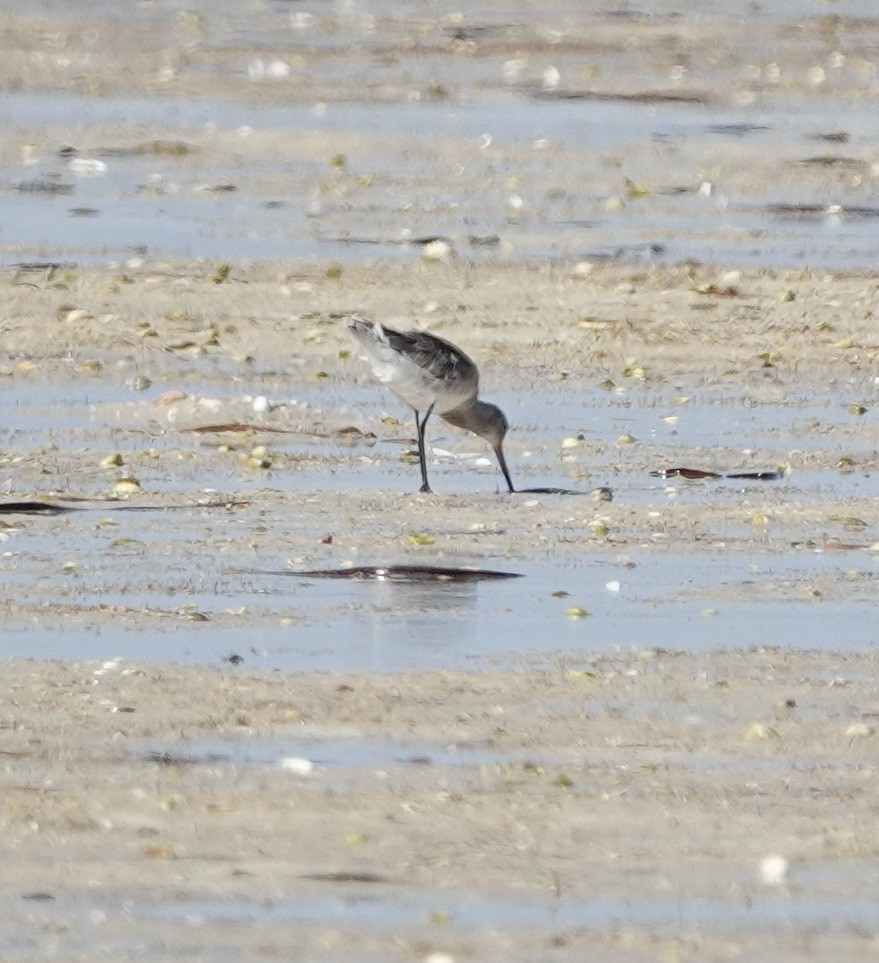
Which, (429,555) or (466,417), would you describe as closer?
(429,555)

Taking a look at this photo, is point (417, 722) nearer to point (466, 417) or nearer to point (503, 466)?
point (503, 466)

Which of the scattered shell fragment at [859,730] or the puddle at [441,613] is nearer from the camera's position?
the scattered shell fragment at [859,730]

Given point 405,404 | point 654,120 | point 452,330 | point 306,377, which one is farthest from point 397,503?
point 654,120

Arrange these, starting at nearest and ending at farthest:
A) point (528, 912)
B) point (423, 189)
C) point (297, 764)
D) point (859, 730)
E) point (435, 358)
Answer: point (528, 912) → point (297, 764) → point (859, 730) → point (435, 358) → point (423, 189)

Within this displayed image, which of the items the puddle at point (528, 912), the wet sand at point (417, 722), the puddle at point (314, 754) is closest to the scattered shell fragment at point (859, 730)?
the wet sand at point (417, 722)

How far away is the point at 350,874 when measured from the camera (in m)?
5.72

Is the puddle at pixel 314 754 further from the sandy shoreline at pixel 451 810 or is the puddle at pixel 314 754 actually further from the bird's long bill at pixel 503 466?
the bird's long bill at pixel 503 466

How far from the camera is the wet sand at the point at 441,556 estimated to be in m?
5.69

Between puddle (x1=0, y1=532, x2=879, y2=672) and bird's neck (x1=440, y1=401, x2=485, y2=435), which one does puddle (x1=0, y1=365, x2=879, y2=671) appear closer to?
puddle (x1=0, y1=532, x2=879, y2=672)

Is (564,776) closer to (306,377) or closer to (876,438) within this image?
(876,438)

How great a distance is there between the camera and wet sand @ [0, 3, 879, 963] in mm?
5691

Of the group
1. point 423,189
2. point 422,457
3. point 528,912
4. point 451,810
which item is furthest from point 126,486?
point 423,189

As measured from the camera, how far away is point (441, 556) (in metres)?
8.97

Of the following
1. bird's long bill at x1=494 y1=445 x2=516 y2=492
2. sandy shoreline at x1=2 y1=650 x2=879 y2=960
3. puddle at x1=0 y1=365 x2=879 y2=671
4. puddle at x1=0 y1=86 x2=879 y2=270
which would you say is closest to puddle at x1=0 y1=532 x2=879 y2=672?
puddle at x1=0 y1=365 x2=879 y2=671
